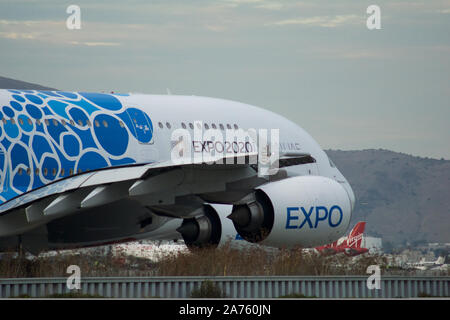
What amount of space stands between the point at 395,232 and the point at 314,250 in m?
172

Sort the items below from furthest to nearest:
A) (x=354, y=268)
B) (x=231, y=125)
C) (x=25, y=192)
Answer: (x=231, y=125) < (x=354, y=268) < (x=25, y=192)

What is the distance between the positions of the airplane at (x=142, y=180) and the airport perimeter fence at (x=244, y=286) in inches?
71.6

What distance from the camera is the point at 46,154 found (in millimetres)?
22000

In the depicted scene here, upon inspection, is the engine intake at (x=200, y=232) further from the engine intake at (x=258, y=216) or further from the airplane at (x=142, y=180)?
the engine intake at (x=258, y=216)

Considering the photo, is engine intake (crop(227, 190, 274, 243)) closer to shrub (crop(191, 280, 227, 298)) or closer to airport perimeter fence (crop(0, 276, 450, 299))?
airport perimeter fence (crop(0, 276, 450, 299))

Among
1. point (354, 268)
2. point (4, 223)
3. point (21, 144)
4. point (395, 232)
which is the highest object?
point (21, 144)

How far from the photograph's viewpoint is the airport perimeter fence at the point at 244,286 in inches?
696

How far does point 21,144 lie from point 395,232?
577 ft

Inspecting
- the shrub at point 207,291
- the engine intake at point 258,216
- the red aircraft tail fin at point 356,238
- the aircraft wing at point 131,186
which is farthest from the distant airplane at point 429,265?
the shrub at point 207,291

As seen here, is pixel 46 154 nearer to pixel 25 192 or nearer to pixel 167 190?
pixel 25 192

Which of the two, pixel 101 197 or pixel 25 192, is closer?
pixel 101 197

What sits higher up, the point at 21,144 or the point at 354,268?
the point at 21,144
